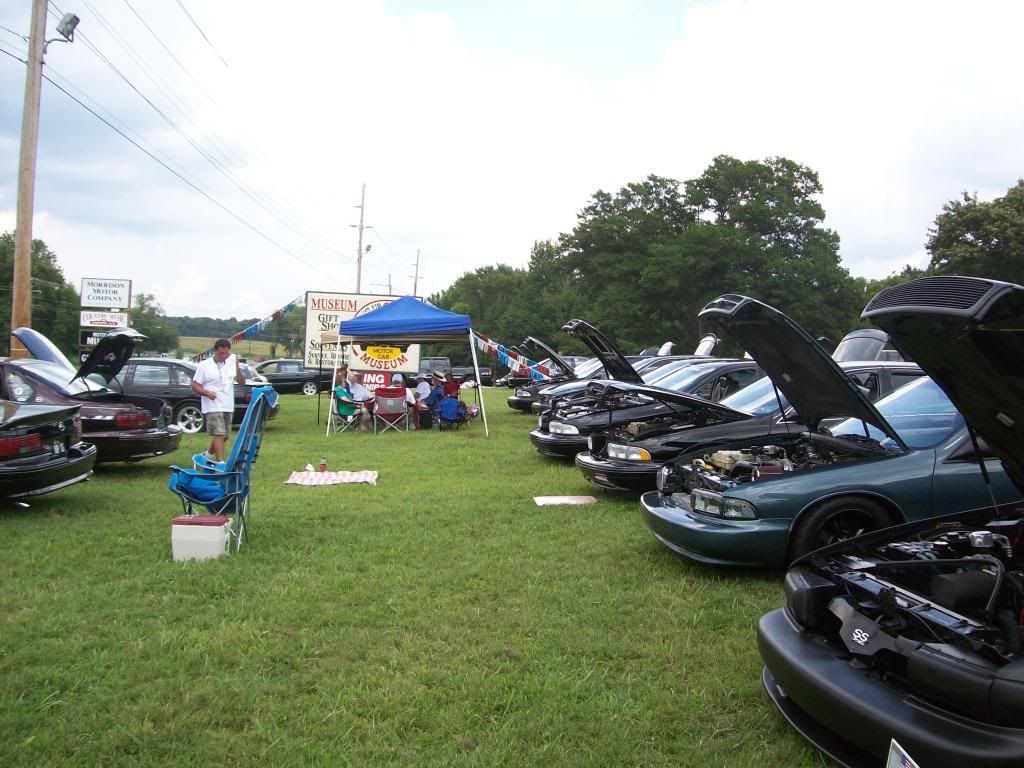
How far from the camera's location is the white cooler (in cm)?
546

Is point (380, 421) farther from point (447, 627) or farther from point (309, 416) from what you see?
point (447, 627)

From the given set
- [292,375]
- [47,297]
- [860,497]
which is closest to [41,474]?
[860,497]

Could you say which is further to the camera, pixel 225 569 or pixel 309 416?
pixel 309 416

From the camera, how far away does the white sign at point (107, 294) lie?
25094 millimetres

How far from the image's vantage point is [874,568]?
10.3 ft

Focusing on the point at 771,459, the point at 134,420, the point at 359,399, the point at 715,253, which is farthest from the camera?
the point at 715,253

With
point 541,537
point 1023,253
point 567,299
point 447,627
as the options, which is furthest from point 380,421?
Result: point 567,299

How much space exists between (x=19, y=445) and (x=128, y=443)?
2.39 metres

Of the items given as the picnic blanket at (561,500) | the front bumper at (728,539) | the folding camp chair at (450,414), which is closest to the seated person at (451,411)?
the folding camp chair at (450,414)

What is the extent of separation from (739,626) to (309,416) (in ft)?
52.3

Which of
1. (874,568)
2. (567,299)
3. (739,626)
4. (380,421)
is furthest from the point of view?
(567,299)

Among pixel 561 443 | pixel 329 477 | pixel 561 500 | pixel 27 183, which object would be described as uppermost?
pixel 27 183

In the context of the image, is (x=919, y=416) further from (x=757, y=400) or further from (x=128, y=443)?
(x=128, y=443)

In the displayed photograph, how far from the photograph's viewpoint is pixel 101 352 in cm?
864
